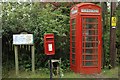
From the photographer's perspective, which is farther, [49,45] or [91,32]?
[91,32]

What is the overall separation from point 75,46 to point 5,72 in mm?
2378

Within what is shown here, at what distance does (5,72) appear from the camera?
827 centimetres

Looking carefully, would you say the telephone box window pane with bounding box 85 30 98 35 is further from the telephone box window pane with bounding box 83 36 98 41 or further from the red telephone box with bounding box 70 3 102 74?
the telephone box window pane with bounding box 83 36 98 41

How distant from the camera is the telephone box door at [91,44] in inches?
316

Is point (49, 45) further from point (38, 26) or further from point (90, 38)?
A: point (38, 26)

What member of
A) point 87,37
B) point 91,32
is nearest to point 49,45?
point 87,37

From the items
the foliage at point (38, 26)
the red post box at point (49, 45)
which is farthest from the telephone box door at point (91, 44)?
the red post box at point (49, 45)

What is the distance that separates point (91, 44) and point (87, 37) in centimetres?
25

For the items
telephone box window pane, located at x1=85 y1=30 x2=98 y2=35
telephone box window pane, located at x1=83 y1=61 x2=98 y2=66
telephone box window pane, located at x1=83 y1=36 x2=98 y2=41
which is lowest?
telephone box window pane, located at x1=83 y1=61 x2=98 y2=66

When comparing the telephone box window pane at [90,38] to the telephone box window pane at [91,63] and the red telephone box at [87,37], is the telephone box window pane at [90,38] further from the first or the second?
the telephone box window pane at [91,63]

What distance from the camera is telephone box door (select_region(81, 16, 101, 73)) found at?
802 centimetres

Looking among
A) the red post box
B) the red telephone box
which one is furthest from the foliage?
the red post box

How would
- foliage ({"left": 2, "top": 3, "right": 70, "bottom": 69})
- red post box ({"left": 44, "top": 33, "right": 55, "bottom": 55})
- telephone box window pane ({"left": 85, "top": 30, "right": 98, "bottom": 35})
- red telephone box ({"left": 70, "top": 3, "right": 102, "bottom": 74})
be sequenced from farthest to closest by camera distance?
foliage ({"left": 2, "top": 3, "right": 70, "bottom": 69}), telephone box window pane ({"left": 85, "top": 30, "right": 98, "bottom": 35}), red telephone box ({"left": 70, "top": 3, "right": 102, "bottom": 74}), red post box ({"left": 44, "top": 33, "right": 55, "bottom": 55})

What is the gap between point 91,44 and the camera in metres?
8.09
